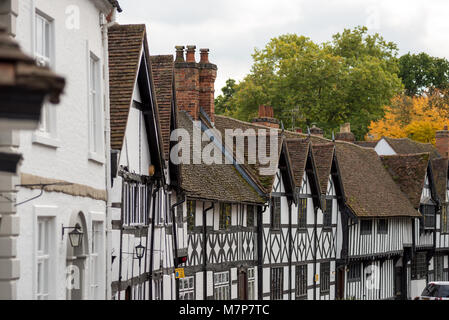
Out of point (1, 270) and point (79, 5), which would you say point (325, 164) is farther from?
point (1, 270)

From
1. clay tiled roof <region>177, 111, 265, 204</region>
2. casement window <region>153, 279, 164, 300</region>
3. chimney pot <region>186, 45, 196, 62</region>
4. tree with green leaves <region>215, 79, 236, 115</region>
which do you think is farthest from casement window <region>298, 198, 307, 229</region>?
tree with green leaves <region>215, 79, 236, 115</region>

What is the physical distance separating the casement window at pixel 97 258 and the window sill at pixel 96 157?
98 cm

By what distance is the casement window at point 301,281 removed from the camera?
31.9 m

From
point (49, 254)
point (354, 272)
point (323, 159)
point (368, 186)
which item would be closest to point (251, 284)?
point (323, 159)

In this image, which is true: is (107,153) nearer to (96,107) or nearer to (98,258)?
(96,107)

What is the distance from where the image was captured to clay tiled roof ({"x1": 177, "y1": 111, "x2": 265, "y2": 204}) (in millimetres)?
24125

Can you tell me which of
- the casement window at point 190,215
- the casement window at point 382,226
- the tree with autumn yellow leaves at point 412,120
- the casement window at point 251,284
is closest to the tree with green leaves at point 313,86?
the tree with autumn yellow leaves at point 412,120

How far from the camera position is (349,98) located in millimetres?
61438

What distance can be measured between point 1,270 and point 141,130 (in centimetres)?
939

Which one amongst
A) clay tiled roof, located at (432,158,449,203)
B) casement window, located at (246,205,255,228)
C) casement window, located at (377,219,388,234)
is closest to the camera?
casement window, located at (246,205,255,228)

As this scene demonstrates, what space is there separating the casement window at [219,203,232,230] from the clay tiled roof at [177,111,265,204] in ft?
1.42

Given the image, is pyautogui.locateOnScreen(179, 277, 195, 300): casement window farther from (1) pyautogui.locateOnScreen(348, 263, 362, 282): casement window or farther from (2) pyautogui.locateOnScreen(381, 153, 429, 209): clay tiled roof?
(2) pyautogui.locateOnScreen(381, 153, 429, 209): clay tiled roof

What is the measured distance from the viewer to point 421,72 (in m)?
78.6
